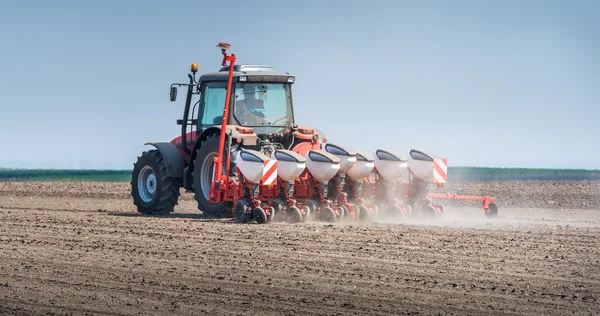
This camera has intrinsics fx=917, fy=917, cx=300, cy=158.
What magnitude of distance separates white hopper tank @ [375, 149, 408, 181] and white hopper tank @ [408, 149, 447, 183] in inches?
11.0

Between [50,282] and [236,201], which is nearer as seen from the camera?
[50,282]

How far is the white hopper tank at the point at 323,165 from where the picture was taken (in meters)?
14.5

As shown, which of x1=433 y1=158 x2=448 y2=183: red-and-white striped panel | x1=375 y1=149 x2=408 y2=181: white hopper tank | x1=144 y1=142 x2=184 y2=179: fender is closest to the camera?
x1=375 y1=149 x2=408 y2=181: white hopper tank

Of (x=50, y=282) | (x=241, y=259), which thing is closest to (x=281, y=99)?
(x=241, y=259)

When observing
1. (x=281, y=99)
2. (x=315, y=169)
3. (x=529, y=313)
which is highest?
(x=281, y=99)

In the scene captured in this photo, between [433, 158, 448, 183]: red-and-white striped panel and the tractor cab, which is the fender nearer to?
the tractor cab

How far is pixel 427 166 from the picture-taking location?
51.3ft

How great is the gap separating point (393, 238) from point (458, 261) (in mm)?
2190

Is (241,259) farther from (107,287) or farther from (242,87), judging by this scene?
(242,87)

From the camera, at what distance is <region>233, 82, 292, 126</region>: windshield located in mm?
16109

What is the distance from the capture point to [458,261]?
10.0 meters

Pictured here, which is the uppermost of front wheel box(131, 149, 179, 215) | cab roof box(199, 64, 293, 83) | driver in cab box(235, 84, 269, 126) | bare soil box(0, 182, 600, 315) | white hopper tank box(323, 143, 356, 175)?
cab roof box(199, 64, 293, 83)

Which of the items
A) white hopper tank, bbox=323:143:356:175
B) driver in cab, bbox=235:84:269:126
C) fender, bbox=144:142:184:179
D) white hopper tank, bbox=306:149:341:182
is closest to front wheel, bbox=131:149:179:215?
fender, bbox=144:142:184:179

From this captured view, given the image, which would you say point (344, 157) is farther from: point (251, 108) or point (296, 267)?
point (296, 267)
